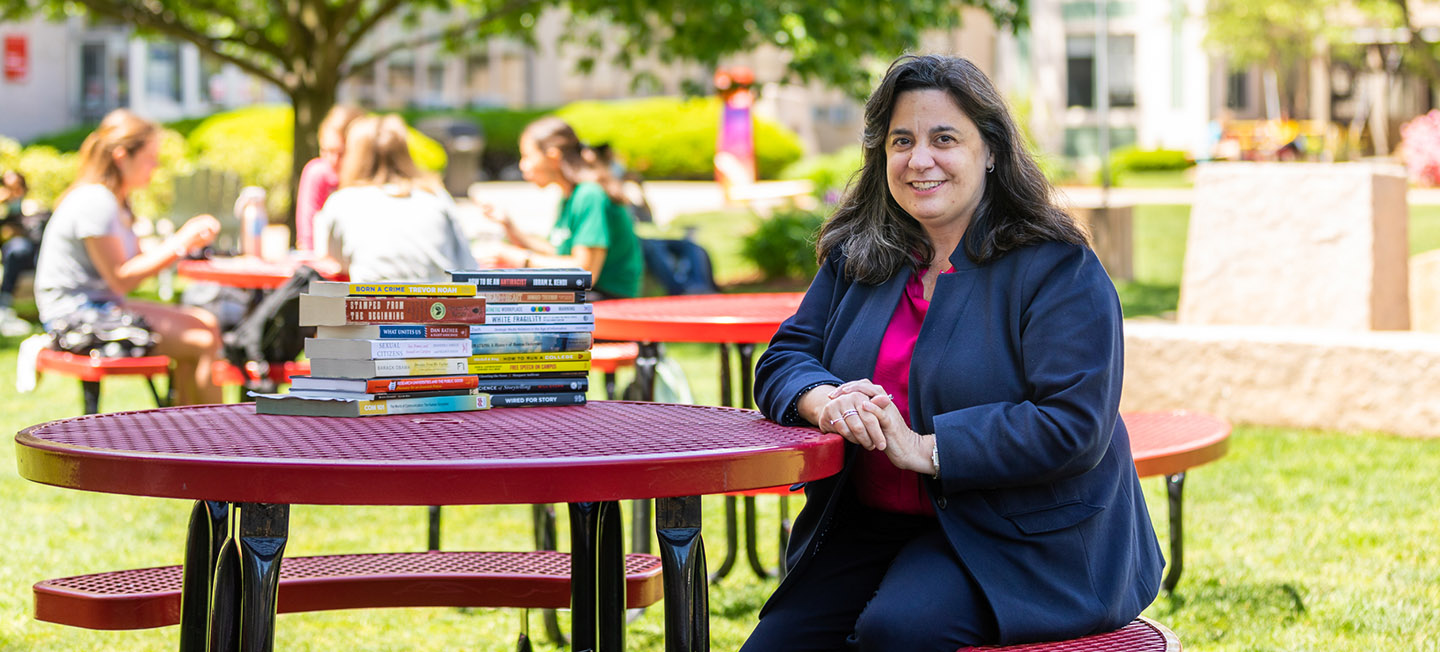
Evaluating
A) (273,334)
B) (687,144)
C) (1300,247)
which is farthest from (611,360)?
(687,144)

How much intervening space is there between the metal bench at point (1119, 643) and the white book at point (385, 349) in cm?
106

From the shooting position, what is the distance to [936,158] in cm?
284

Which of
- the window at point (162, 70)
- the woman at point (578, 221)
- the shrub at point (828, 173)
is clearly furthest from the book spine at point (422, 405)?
the window at point (162, 70)

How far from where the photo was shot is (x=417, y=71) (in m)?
40.7

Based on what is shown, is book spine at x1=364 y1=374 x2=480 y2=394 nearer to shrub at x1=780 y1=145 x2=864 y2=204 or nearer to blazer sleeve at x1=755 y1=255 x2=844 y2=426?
blazer sleeve at x1=755 y1=255 x2=844 y2=426

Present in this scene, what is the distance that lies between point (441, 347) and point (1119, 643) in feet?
4.25

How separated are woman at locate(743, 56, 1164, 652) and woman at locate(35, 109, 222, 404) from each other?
14.0ft

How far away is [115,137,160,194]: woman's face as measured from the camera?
22.2ft

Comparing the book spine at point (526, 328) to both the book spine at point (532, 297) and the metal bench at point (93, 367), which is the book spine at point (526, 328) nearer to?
the book spine at point (532, 297)

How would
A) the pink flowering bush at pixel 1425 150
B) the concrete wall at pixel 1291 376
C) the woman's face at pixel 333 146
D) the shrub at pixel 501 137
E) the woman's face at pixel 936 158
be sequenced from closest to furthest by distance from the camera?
the woman's face at pixel 936 158, the concrete wall at pixel 1291 376, the woman's face at pixel 333 146, the pink flowering bush at pixel 1425 150, the shrub at pixel 501 137

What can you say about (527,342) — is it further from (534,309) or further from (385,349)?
(385,349)

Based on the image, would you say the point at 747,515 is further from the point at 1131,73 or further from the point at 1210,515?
the point at 1131,73

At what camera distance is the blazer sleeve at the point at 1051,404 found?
101 inches

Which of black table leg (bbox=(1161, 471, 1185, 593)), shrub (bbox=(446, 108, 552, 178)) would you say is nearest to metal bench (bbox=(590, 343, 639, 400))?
black table leg (bbox=(1161, 471, 1185, 593))
